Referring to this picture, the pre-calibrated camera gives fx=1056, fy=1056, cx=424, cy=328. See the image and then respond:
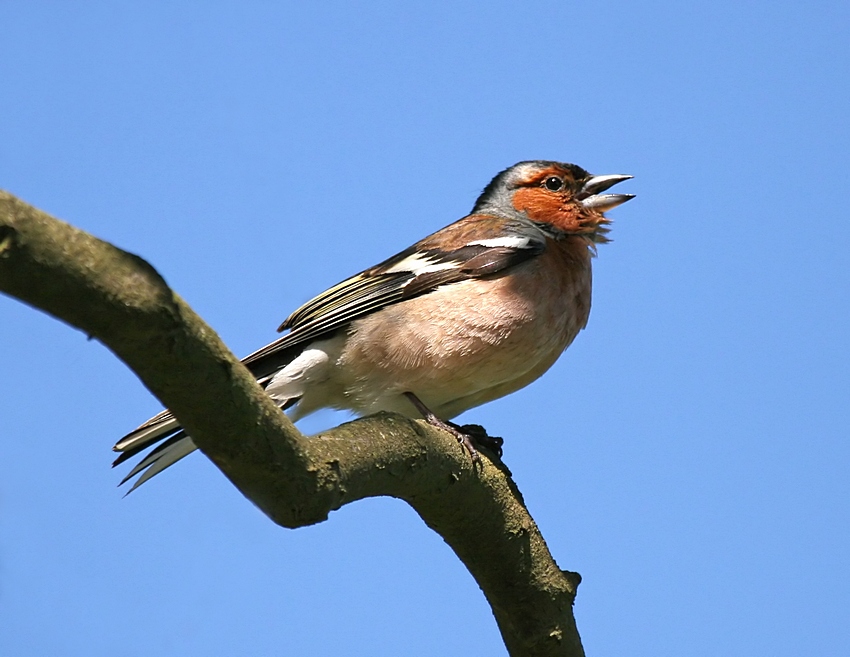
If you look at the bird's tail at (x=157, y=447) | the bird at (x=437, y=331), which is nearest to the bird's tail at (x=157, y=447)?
the bird's tail at (x=157, y=447)

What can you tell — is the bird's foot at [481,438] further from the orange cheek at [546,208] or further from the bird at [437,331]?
the orange cheek at [546,208]

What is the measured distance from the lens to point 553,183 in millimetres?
8289

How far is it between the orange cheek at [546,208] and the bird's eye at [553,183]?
0.06m

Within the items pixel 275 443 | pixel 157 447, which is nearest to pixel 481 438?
pixel 157 447

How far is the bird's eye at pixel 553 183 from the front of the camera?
8.27 metres

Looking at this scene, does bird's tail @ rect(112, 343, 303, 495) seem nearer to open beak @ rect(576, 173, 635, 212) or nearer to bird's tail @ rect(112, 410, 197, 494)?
bird's tail @ rect(112, 410, 197, 494)

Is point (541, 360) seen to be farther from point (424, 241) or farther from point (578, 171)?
point (578, 171)

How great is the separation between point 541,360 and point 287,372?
168 cm

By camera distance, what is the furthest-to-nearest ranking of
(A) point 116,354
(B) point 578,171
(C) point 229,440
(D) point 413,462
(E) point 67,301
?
(B) point 578,171, (D) point 413,462, (C) point 229,440, (A) point 116,354, (E) point 67,301

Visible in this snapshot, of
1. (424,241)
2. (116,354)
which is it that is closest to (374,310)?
(424,241)

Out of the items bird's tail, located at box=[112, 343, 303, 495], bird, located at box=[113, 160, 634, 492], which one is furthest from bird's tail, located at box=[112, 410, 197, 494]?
bird, located at box=[113, 160, 634, 492]

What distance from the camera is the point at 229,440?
3477 millimetres

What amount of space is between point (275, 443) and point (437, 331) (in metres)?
3.08

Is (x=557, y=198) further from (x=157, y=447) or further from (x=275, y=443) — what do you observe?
(x=275, y=443)
